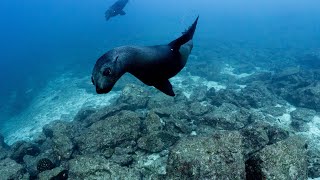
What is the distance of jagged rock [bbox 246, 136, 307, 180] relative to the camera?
20.6 ft

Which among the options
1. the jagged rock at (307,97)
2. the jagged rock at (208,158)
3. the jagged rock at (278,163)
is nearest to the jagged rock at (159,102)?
the jagged rock at (307,97)

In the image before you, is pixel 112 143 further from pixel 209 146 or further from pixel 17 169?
pixel 209 146

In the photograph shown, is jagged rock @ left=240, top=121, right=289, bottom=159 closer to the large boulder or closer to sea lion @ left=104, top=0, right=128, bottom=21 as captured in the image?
the large boulder

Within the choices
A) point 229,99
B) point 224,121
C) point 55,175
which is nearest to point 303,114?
point 229,99

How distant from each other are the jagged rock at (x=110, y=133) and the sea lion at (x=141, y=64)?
6849 millimetres

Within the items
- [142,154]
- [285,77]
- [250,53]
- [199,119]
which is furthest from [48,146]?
[250,53]

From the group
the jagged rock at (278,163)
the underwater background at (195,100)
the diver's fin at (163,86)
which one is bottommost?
the underwater background at (195,100)

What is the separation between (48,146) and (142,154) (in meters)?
5.88

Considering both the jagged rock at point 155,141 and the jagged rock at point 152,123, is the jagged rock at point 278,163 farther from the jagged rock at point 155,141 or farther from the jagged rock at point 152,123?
the jagged rock at point 152,123

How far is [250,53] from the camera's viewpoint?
4116cm

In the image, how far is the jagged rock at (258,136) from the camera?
9.33 metres

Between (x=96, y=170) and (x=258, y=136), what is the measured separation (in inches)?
214

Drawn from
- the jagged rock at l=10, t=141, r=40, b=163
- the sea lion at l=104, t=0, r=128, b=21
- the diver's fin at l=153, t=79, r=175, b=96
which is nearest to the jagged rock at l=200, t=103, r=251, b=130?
the jagged rock at l=10, t=141, r=40, b=163

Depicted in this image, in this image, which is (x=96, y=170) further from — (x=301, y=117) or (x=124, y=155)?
(x=301, y=117)
